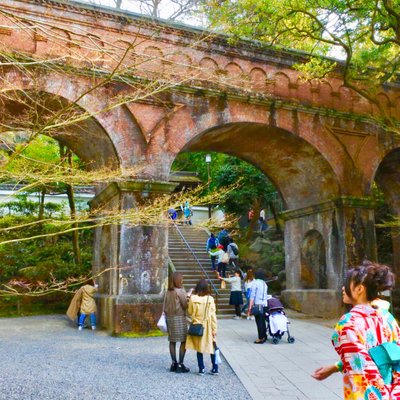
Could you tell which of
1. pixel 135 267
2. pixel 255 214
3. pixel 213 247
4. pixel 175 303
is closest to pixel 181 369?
pixel 175 303

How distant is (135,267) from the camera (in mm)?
9812

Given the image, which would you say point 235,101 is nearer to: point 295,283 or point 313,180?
point 313,180

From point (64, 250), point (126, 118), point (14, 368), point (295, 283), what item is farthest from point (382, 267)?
point (64, 250)

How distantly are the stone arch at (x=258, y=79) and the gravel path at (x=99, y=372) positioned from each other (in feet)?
22.9

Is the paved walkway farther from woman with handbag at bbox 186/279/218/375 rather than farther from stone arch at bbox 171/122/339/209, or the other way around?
stone arch at bbox 171/122/339/209

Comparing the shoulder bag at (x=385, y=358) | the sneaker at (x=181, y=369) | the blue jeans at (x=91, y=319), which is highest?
the shoulder bag at (x=385, y=358)

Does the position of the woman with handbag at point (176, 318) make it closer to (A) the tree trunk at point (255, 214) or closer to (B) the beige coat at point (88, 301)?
(B) the beige coat at point (88, 301)

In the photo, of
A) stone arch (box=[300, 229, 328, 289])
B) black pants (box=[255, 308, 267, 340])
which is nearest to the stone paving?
black pants (box=[255, 308, 267, 340])

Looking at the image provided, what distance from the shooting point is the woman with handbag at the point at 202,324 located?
6.27 m

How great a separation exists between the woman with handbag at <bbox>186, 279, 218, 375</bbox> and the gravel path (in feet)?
1.29

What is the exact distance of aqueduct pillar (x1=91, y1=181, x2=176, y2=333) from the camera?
952 cm

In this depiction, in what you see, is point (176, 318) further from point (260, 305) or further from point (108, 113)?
point (108, 113)

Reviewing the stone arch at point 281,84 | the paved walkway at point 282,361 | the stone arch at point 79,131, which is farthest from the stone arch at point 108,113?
the paved walkway at point 282,361

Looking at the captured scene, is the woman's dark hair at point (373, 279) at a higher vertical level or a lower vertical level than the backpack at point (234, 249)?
lower
